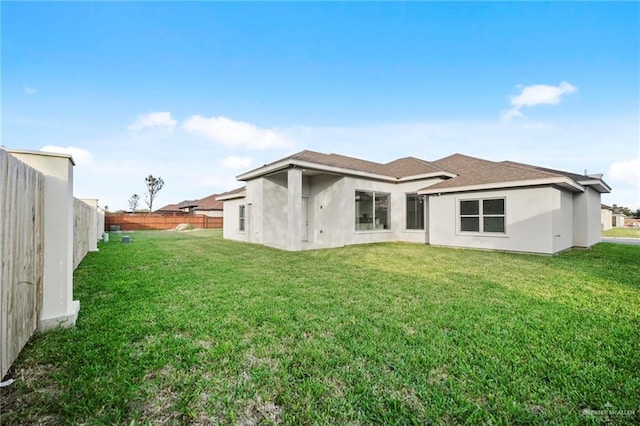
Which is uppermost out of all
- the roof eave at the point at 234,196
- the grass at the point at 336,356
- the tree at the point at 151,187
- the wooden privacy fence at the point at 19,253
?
the tree at the point at 151,187

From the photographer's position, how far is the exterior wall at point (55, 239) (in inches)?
132

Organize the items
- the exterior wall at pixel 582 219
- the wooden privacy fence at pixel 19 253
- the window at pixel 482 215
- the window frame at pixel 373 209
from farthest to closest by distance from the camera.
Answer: the window frame at pixel 373 209, the exterior wall at pixel 582 219, the window at pixel 482 215, the wooden privacy fence at pixel 19 253

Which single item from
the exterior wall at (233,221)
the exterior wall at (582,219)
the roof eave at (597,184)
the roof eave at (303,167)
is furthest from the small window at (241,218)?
the exterior wall at (582,219)

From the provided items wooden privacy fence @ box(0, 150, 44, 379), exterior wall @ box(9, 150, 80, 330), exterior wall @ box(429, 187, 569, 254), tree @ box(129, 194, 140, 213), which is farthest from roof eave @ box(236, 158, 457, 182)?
tree @ box(129, 194, 140, 213)

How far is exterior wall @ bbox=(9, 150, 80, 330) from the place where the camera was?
3346 mm

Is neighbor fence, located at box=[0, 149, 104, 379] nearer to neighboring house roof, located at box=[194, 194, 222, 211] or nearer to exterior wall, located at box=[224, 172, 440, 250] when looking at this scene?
exterior wall, located at box=[224, 172, 440, 250]

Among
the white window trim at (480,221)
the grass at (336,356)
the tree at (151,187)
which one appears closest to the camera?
the grass at (336,356)

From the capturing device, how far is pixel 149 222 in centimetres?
2916

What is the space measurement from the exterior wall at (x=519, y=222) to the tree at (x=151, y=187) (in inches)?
2179

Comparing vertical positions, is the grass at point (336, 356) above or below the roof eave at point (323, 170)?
below

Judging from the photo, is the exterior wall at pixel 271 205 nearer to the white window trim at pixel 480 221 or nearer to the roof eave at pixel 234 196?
the roof eave at pixel 234 196

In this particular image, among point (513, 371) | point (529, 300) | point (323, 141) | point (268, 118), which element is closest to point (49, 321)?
point (513, 371)

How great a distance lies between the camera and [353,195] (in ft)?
42.0

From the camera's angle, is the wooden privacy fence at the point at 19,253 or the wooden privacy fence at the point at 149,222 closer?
the wooden privacy fence at the point at 19,253
